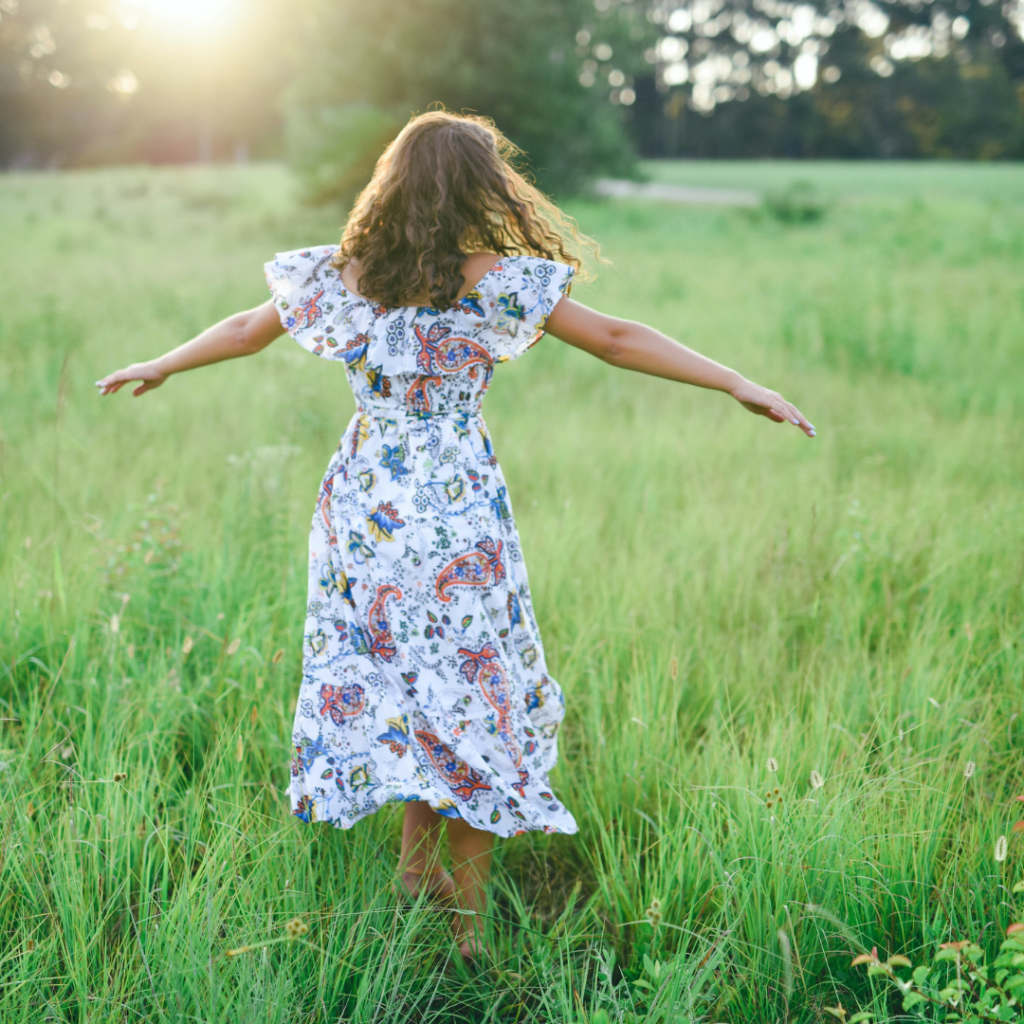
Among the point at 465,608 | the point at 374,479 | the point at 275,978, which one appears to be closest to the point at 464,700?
the point at 465,608

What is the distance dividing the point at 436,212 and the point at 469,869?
1.49m

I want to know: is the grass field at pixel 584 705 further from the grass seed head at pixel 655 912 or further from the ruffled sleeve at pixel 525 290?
the ruffled sleeve at pixel 525 290

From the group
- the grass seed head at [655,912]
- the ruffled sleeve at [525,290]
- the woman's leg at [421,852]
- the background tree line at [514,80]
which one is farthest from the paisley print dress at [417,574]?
the background tree line at [514,80]

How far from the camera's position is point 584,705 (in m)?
2.67

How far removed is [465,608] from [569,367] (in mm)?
4625

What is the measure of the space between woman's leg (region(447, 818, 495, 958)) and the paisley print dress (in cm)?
10

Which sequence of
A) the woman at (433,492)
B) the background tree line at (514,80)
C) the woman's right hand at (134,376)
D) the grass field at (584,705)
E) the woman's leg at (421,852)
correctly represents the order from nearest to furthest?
1. the grass field at (584,705)
2. the woman at (433,492)
3. the woman's leg at (421,852)
4. the woman's right hand at (134,376)
5. the background tree line at (514,80)

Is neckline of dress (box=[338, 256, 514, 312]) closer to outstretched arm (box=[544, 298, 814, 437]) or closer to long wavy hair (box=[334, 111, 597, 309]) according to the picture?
long wavy hair (box=[334, 111, 597, 309])

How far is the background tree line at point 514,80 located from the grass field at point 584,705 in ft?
42.3

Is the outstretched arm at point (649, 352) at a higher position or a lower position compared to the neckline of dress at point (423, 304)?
lower

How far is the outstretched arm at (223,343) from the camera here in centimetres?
209

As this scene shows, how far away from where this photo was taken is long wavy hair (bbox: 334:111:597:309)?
1.84m

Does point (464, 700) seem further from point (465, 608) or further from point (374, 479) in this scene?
point (374, 479)

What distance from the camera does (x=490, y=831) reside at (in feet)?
6.60
